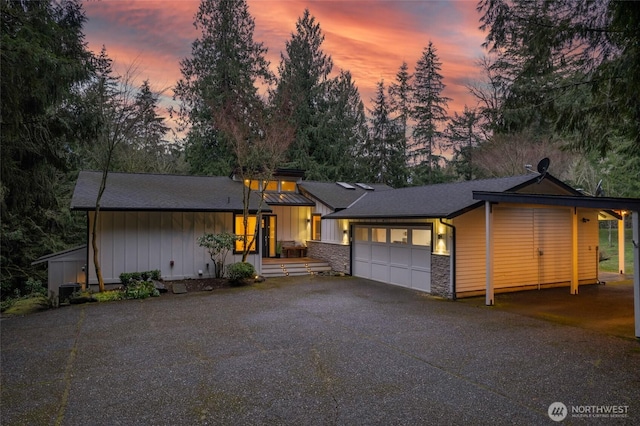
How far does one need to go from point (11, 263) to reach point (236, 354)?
13.7 metres

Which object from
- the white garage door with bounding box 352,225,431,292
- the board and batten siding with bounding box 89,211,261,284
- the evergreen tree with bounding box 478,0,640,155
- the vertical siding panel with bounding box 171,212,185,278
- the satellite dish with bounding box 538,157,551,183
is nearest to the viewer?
the evergreen tree with bounding box 478,0,640,155

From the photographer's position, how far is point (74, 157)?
43.2 ft

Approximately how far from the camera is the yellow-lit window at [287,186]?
17.9 metres

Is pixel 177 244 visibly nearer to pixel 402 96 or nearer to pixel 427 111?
pixel 402 96

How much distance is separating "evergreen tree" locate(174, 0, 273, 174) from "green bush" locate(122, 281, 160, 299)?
46.7 feet

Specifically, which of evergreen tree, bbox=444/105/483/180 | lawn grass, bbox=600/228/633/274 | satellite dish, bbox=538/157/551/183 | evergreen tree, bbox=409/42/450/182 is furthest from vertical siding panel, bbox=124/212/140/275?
evergreen tree, bbox=444/105/483/180

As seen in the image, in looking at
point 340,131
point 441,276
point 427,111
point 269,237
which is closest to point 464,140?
point 427,111

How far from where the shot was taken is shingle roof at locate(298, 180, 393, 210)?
16.0 m

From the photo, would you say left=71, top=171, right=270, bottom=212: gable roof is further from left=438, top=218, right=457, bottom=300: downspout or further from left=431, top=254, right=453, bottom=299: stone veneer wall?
left=438, top=218, right=457, bottom=300: downspout

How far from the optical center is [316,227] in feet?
55.6

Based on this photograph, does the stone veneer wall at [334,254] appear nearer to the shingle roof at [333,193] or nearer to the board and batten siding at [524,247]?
the shingle roof at [333,193]

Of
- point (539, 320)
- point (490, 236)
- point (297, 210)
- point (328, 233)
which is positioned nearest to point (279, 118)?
point (297, 210)

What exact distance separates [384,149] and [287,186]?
14.1 metres

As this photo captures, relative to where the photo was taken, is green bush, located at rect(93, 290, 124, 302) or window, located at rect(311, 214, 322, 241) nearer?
green bush, located at rect(93, 290, 124, 302)
